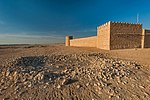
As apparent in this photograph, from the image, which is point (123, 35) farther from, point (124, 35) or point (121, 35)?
point (121, 35)

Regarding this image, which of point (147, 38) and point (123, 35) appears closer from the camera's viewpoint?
point (123, 35)

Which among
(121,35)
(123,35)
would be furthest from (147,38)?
(121,35)

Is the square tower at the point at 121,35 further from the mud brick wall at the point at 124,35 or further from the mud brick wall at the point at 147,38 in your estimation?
the mud brick wall at the point at 147,38

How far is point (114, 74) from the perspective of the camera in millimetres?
3467

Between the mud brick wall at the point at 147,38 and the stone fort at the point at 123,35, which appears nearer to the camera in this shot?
the stone fort at the point at 123,35

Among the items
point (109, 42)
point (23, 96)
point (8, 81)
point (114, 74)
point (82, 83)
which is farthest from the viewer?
point (109, 42)

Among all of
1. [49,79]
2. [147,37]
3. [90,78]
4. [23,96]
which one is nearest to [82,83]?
[90,78]

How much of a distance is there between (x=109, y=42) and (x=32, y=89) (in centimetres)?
968

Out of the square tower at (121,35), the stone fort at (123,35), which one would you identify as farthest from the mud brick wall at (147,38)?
the square tower at (121,35)

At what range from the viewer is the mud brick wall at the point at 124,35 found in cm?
1097

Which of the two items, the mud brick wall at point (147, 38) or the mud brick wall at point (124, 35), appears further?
the mud brick wall at point (147, 38)

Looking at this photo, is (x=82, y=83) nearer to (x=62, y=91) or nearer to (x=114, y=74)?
(x=62, y=91)

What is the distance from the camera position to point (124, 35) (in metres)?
11.3

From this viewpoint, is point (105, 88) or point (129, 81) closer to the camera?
point (105, 88)
